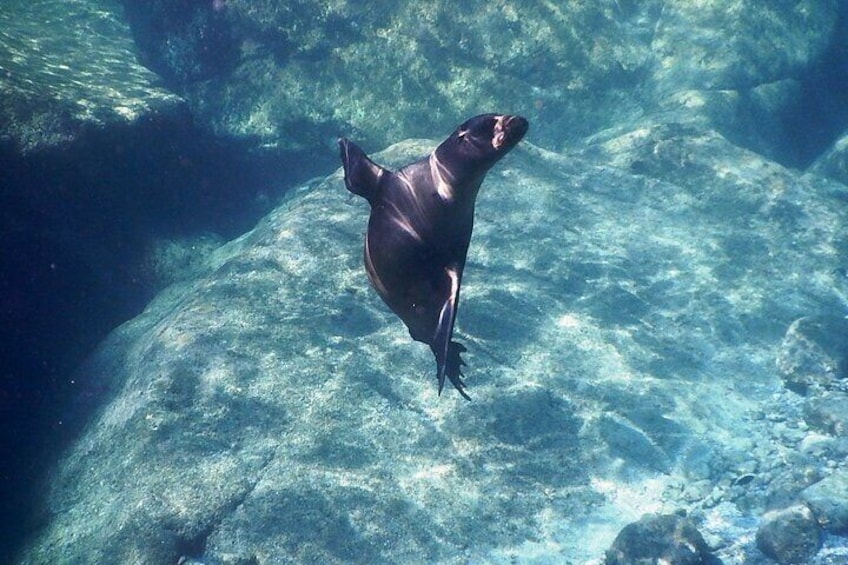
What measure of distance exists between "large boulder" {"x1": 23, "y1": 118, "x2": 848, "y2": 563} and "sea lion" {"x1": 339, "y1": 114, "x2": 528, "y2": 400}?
326 centimetres

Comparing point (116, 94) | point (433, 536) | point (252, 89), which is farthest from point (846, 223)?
point (116, 94)

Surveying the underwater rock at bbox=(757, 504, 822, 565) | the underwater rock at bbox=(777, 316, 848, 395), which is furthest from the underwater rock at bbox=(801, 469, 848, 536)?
the underwater rock at bbox=(777, 316, 848, 395)

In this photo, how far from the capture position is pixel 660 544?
209 inches

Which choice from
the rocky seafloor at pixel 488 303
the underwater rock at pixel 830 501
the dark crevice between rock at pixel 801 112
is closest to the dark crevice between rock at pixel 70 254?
the rocky seafloor at pixel 488 303

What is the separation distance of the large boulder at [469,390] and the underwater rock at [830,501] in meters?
0.59

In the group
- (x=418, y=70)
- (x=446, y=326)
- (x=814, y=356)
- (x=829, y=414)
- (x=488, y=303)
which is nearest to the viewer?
(x=446, y=326)

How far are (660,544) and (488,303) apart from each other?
3526 mm

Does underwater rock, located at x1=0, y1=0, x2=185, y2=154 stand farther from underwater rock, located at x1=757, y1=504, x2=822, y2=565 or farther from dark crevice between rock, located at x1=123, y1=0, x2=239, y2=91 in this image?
underwater rock, located at x1=757, y1=504, x2=822, y2=565

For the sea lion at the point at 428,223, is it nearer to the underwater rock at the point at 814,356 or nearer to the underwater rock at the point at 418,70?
the underwater rock at the point at 814,356

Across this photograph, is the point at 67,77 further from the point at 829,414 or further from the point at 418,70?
the point at 829,414

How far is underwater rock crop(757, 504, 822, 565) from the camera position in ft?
17.5

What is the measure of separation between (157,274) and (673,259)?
947 cm

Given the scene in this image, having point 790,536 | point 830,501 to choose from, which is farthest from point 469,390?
point 830,501

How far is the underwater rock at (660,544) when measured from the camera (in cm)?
522
